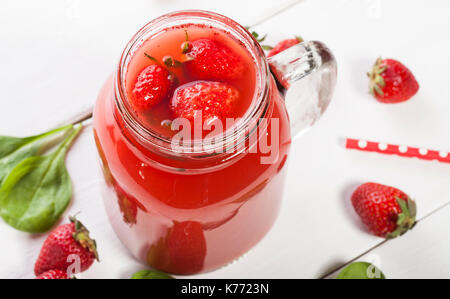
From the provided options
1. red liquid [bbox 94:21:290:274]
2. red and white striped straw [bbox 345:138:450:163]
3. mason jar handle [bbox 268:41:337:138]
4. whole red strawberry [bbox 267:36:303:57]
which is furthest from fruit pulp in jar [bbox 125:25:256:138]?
red and white striped straw [bbox 345:138:450:163]

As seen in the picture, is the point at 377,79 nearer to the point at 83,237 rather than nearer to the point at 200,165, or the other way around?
the point at 200,165

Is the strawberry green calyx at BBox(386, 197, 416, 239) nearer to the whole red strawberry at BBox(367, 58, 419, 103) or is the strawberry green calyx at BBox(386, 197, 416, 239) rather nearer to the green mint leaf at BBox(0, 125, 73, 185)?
the whole red strawberry at BBox(367, 58, 419, 103)

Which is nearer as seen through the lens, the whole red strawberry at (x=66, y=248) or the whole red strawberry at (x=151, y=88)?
the whole red strawberry at (x=151, y=88)

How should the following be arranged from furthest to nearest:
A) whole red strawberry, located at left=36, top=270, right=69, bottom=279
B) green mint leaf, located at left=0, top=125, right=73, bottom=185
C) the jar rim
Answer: green mint leaf, located at left=0, top=125, right=73, bottom=185 → whole red strawberry, located at left=36, top=270, right=69, bottom=279 → the jar rim

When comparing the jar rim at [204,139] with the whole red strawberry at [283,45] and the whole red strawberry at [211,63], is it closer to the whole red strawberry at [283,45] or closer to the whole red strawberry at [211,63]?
the whole red strawberry at [211,63]

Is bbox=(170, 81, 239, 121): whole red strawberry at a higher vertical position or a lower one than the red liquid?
higher

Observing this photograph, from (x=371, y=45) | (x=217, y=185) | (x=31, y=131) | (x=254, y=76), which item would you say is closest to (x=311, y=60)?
(x=254, y=76)

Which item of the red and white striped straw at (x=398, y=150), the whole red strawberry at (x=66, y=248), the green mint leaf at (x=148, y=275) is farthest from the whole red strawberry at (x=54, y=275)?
the red and white striped straw at (x=398, y=150)

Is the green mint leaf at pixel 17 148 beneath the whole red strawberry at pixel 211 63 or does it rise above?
beneath
